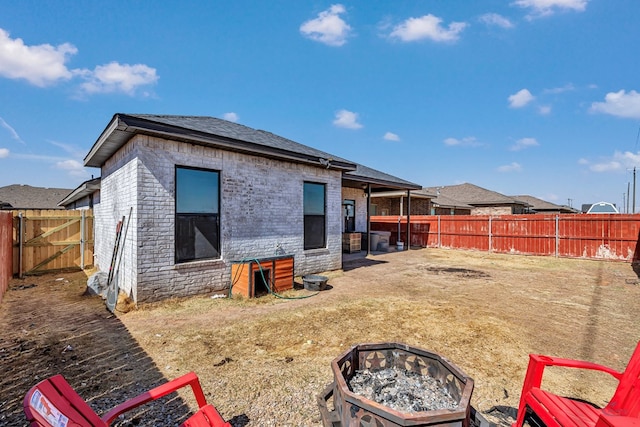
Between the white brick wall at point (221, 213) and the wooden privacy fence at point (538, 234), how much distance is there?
9670 mm

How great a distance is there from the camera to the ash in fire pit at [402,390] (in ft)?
6.08

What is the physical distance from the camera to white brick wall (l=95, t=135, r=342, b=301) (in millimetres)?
5195

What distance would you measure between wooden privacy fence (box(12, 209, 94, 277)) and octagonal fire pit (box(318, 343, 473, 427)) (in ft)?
34.6

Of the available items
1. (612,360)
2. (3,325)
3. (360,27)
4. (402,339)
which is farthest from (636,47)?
(3,325)

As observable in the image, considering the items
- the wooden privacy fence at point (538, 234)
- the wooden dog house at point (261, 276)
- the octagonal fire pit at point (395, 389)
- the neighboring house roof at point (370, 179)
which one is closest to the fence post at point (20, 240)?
the wooden dog house at point (261, 276)

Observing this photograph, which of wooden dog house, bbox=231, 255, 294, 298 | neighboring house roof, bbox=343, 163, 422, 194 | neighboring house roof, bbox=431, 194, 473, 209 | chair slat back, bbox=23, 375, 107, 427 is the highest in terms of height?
neighboring house roof, bbox=343, 163, 422, 194

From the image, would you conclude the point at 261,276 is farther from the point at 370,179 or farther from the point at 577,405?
the point at 370,179

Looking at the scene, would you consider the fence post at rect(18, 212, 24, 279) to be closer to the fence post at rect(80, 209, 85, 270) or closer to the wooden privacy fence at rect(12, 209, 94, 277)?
the wooden privacy fence at rect(12, 209, 94, 277)

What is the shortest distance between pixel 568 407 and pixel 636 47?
40.9 ft

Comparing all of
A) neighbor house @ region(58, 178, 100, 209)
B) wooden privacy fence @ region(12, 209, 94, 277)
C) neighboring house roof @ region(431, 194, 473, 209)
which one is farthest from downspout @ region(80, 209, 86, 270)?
neighboring house roof @ region(431, 194, 473, 209)

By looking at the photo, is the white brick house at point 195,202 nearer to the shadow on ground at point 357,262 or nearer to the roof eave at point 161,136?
the roof eave at point 161,136

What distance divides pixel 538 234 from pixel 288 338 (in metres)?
14.1

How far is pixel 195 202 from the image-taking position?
19.2ft

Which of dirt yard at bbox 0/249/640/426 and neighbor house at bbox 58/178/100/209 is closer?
dirt yard at bbox 0/249/640/426
